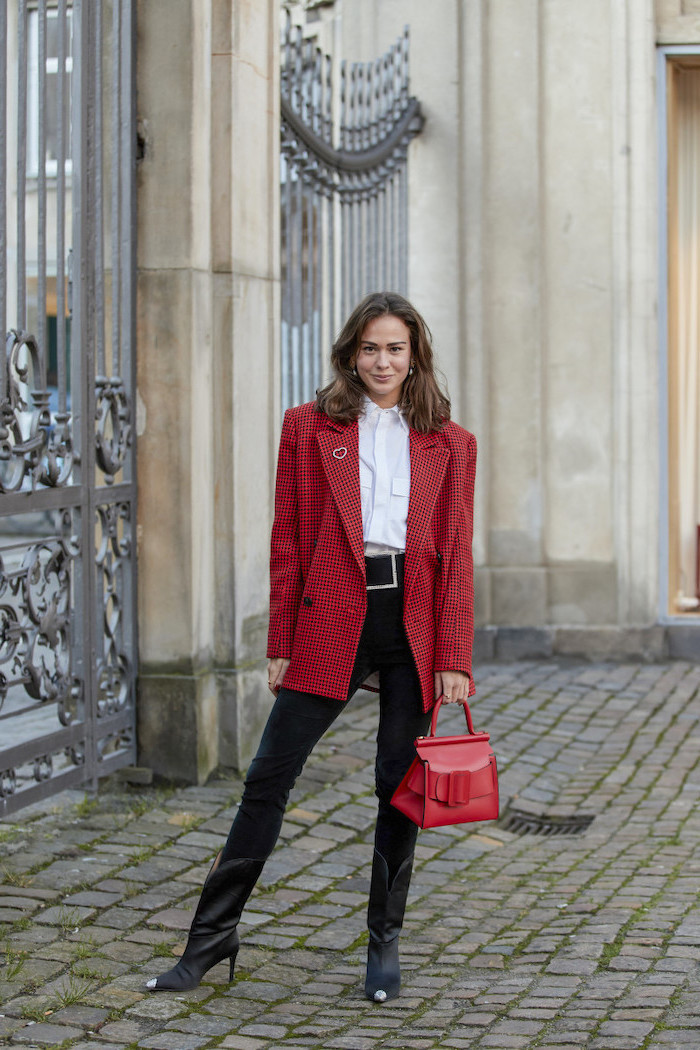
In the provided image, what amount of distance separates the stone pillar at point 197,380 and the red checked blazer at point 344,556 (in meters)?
1.98

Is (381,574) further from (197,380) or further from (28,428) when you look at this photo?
(197,380)

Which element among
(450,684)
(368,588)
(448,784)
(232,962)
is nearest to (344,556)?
(368,588)

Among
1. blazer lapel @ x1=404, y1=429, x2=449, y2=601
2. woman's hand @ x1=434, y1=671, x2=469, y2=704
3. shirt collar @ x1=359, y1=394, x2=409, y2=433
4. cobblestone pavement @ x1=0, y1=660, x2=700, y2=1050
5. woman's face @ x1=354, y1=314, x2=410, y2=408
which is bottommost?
cobblestone pavement @ x1=0, y1=660, x2=700, y2=1050

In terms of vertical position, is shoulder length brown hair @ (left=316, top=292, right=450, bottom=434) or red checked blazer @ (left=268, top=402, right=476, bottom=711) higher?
shoulder length brown hair @ (left=316, top=292, right=450, bottom=434)

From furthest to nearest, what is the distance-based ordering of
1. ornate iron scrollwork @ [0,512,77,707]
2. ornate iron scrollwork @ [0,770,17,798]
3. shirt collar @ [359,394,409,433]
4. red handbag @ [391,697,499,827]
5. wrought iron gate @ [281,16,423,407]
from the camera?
wrought iron gate @ [281,16,423,407] → ornate iron scrollwork @ [0,512,77,707] → ornate iron scrollwork @ [0,770,17,798] → shirt collar @ [359,394,409,433] → red handbag @ [391,697,499,827]

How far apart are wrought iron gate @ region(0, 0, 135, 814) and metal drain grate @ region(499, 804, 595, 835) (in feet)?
5.05

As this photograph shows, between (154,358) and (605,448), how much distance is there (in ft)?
12.9

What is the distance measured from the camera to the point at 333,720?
407 centimetres

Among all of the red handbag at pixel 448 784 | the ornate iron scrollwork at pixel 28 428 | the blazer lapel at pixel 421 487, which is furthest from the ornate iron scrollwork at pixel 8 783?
the blazer lapel at pixel 421 487

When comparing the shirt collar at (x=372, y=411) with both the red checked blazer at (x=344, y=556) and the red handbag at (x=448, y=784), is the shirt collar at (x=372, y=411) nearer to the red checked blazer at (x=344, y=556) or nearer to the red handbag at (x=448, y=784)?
the red checked blazer at (x=344, y=556)

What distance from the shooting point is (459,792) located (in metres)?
3.92

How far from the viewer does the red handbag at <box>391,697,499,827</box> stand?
3904 mm

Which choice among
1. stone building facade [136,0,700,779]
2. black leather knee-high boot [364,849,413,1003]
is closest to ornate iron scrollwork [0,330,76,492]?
black leather knee-high boot [364,849,413,1003]

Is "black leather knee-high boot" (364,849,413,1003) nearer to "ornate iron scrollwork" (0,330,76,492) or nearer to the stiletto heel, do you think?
the stiletto heel
